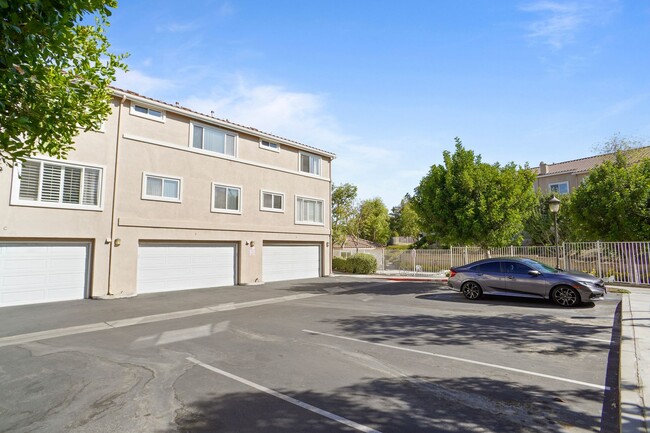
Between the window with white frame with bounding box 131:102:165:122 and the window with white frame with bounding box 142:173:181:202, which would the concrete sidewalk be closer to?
the window with white frame with bounding box 142:173:181:202

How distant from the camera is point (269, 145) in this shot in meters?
20.2

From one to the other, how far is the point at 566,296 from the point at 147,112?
1697cm

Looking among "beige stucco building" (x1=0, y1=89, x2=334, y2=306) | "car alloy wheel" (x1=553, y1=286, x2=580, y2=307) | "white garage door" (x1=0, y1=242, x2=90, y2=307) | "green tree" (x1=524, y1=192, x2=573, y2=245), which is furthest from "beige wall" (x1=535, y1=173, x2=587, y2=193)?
"white garage door" (x1=0, y1=242, x2=90, y2=307)

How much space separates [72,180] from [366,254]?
1822 cm

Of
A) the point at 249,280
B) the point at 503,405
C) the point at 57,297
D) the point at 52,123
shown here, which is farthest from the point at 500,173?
the point at 57,297

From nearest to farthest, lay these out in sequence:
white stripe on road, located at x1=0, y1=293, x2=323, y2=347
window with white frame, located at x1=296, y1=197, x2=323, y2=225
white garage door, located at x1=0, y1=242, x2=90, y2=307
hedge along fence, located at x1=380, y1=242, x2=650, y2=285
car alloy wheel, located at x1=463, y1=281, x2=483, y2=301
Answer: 1. white stripe on road, located at x1=0, y1=293, x2=323, y2=347
2. white garage door, located at x1=0, y1=242, x2=90, y2=307
3. car alloy wheel, located at x1=463, y1=281, x2=483, y2=301
4. hedge along fence, located at x1=380, y1=242, x2=650, y2=285
5. window with white frame, located at x1=296, y1=197, x2=323, y2=225

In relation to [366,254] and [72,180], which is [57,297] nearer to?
[72,180]

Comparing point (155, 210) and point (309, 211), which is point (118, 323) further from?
point (309, 211)

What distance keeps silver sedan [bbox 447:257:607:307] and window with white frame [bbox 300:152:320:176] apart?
11456 mm

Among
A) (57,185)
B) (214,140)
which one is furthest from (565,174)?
(57,185)

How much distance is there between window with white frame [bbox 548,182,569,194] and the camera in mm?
36375

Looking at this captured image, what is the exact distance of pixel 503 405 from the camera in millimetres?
4414

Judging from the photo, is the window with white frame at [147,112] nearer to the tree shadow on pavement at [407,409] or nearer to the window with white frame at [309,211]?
the window with white frame at [309,211]

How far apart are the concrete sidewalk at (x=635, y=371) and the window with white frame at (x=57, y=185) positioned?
50.0ft
